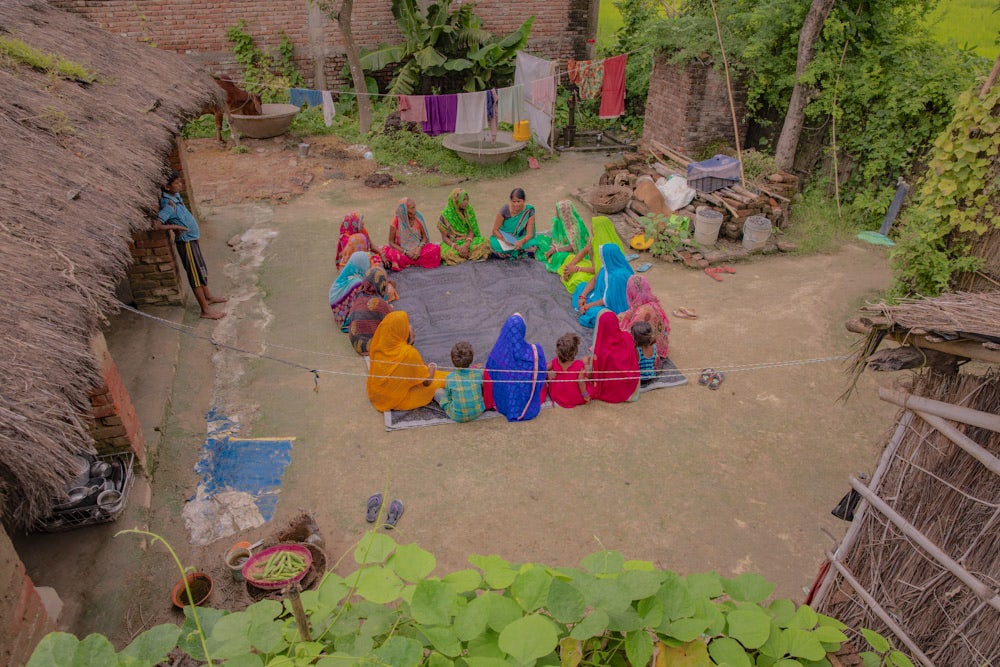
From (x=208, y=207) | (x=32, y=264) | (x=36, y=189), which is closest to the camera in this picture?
(x=32, y=264)

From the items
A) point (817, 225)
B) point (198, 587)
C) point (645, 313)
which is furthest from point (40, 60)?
point (817, 225)

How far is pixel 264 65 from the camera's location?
13.7 m

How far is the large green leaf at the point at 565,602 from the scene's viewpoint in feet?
4.23

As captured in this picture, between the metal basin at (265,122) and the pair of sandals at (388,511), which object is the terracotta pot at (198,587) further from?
the metal basin at (265,122)

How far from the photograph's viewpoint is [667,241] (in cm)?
889

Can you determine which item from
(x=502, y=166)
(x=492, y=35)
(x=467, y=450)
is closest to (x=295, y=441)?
(x=467, y=450)

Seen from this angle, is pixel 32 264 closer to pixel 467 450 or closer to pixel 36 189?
pixel 36 189

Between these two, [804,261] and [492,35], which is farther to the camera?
[492,35]

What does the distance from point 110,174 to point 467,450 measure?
3.84m

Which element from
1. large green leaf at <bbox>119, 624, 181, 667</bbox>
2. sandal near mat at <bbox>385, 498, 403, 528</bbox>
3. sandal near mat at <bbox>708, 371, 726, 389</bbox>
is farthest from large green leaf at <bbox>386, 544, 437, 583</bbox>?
sandal near mat at <bbox>708, 371, 726, 389</bbox>

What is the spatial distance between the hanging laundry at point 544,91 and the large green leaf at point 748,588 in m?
11.3

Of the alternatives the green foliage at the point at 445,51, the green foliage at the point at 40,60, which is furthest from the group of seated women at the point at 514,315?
the green foliage at the point at 445,51

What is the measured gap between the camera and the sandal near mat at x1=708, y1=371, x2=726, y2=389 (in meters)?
6.21

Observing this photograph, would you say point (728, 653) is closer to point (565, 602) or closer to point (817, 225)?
point (565, 602)
